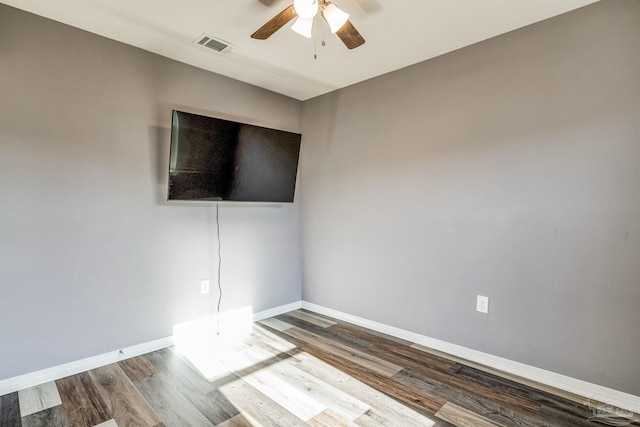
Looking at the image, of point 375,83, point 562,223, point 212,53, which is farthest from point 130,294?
point 562,223

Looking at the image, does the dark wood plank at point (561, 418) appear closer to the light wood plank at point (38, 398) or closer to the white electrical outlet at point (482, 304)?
the white electrical outlet at point (482, 304)

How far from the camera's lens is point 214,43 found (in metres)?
2.39

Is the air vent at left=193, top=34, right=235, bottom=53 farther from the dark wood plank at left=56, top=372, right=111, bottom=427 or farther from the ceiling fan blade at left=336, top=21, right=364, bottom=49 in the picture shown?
the dark wood plank at left=56, top=372, right=111, bottom=427

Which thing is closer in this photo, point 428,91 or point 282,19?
point 282,19

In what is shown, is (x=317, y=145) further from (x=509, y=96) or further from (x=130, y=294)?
(x=130, y=294)

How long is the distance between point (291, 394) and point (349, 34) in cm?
214

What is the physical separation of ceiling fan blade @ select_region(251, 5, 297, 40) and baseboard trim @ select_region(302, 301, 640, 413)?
248 cm

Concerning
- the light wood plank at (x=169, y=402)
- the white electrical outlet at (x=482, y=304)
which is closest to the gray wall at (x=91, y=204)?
the light wood plank at (x=169, y=402)

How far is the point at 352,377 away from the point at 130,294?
5.72ft

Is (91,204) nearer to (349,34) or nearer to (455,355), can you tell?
(349,34)

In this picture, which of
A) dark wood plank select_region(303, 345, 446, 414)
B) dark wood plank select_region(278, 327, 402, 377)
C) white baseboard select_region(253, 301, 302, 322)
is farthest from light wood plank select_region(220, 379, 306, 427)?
white baseboard select_region(253, 301, 302, 322)

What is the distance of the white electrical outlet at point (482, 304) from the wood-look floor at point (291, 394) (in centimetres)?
40

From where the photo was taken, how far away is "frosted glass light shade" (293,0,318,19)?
156 cm

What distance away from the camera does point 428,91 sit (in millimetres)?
2645
